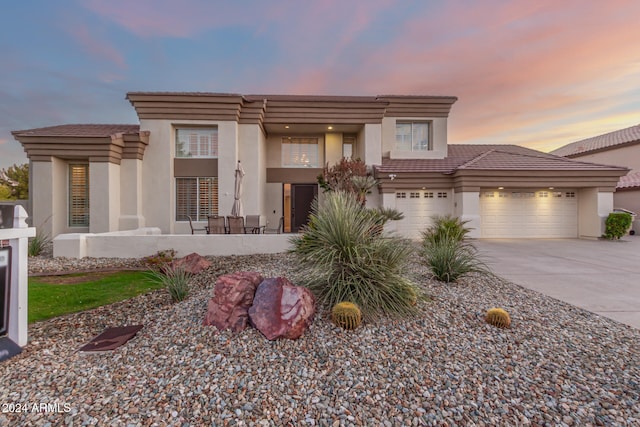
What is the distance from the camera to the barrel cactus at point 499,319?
11.8 feet

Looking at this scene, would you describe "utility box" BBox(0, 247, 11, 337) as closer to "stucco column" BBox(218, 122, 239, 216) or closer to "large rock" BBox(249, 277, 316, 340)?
"large rock" BBox(249, 277, 316, 340)

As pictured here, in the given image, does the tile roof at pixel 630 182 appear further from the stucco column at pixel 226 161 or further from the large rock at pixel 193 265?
the large rock at pixel 193 265

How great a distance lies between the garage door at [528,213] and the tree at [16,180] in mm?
34236

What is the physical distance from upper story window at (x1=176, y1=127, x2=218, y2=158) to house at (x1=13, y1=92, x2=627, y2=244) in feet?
0.16

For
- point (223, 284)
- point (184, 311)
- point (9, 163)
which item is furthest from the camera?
point (9, 163)

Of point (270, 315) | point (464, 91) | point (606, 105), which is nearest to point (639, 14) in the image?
point (464, 91)

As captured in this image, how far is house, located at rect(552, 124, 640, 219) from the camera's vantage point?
17.3 metres

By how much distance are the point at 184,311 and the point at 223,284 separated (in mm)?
910

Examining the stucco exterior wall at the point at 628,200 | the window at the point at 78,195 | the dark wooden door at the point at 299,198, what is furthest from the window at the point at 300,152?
the stucco exterior wall at the point at 628,200

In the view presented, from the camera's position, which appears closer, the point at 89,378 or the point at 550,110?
the point at 89,378

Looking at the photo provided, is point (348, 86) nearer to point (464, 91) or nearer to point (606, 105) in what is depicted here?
point (464, 91)

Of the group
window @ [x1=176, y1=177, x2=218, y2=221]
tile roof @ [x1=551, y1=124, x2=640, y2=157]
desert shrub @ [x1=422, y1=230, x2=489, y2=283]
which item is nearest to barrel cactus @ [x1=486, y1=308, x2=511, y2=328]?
desert shrub @ [x1=422, y1=230, x2=489, y2=283]

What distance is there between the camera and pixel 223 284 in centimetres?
372

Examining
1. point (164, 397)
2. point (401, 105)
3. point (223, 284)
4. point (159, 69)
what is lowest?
point (164, 397)
